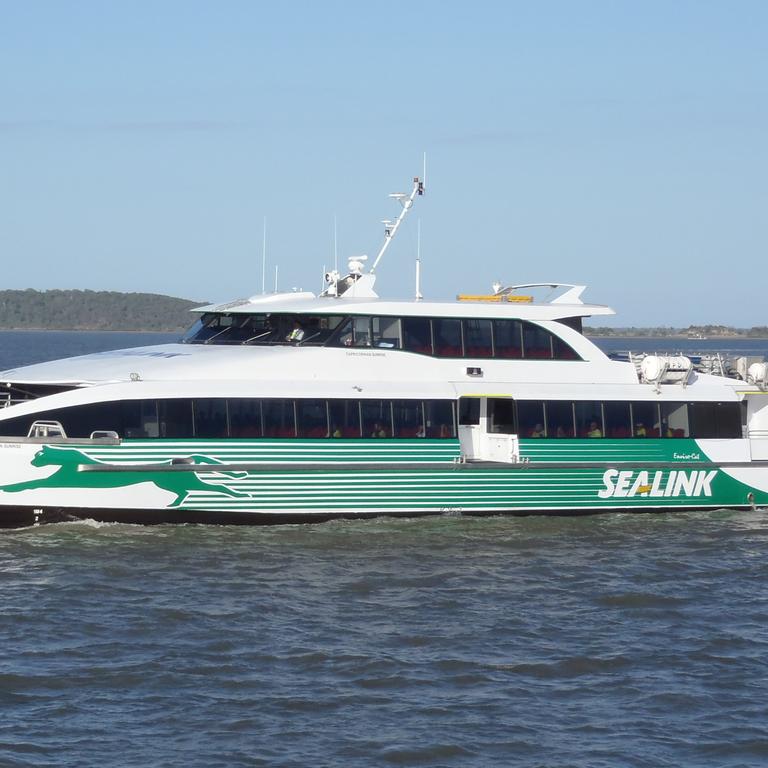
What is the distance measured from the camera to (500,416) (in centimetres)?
2269

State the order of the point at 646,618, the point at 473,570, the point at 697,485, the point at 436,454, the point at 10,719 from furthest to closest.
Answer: the point at 697,485, the point at 436,454, the point at 473,570, the point at 646,618, the point at 10,719

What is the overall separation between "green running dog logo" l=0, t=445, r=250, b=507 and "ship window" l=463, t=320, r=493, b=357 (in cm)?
493

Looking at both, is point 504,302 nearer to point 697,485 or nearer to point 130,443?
point 697,485

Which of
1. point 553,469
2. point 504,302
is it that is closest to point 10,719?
point 553,469

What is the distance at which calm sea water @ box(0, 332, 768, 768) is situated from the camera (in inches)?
504

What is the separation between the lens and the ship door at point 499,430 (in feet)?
72.4

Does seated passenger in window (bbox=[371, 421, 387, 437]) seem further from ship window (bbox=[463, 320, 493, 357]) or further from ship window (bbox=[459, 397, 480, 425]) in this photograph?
ship window (bbox=[463, 320, 493, 357])

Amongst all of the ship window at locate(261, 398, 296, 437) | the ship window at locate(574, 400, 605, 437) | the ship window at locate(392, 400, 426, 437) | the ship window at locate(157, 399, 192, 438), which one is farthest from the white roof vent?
the ship window at locate(157, 399, 192, 438)

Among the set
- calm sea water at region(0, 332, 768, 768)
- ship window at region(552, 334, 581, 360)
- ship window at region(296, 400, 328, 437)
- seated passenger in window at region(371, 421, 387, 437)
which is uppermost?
ship window at region(552, 334, 581, 360)

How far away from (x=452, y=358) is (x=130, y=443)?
5771mm

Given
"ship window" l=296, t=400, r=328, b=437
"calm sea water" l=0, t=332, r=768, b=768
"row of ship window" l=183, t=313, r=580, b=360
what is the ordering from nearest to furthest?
"calm sea water" l=0, t=332, r=768, b=768, "ship window" l=296, t=400, r=328, b=437, "row of ship window" l=183, t=313, r=580, b=360

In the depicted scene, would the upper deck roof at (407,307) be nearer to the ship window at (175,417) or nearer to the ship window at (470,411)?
the ship window at (470,411)

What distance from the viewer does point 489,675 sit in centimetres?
1471

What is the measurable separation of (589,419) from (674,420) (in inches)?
70.3
